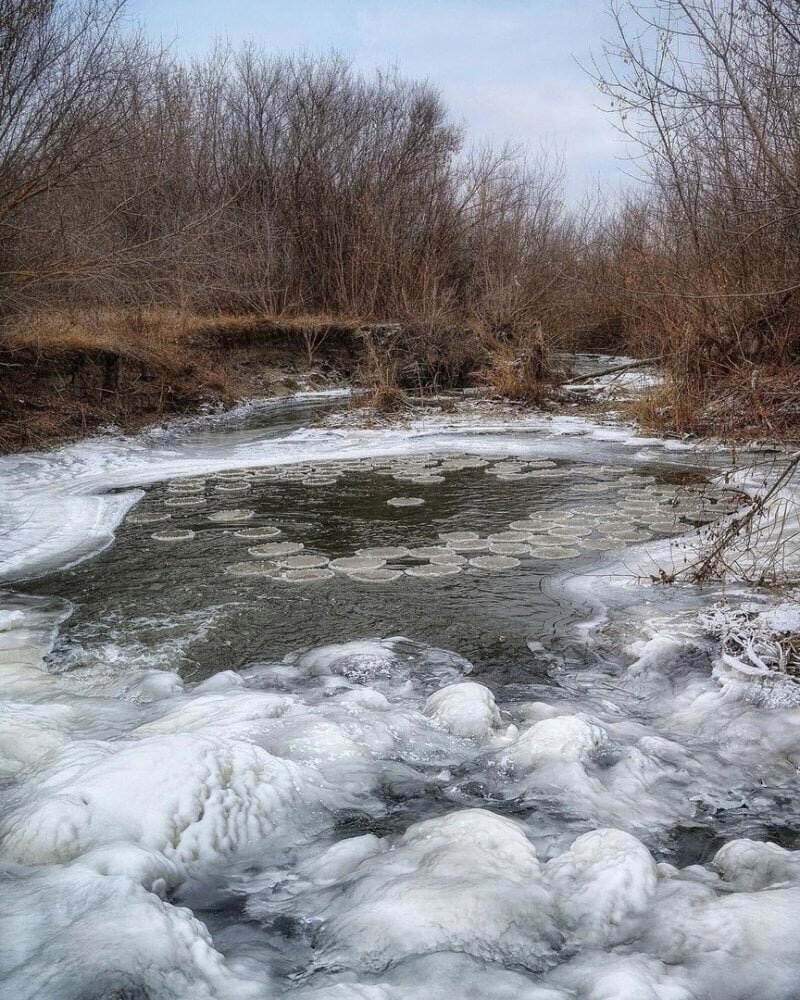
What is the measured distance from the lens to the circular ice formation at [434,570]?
5043mm

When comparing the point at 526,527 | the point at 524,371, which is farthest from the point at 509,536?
the point at 524,371

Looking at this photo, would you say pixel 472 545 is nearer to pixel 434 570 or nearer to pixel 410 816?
pixel 434 570

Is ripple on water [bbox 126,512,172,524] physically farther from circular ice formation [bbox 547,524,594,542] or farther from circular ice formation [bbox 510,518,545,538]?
circular ice formation [bbox 547,524,594,542]

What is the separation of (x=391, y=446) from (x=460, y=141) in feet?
44.2

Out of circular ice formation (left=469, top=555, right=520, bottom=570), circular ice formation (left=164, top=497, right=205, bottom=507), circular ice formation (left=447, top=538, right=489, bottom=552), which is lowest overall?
circular ice formation (left=469, top=555, right=520, bottom=570)

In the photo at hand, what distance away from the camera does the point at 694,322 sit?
901 cm

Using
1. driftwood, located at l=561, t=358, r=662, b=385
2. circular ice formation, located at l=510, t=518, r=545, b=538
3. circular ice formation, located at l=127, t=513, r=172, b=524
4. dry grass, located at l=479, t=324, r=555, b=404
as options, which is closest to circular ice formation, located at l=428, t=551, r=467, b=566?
circular ice formation, located at l=510, t=518, r=545, b=538

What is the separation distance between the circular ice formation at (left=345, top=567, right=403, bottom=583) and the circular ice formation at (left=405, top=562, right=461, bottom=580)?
0.27ft

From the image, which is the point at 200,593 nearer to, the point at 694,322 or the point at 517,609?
the point at 517,609

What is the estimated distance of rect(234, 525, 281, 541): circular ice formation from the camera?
19.7 feet

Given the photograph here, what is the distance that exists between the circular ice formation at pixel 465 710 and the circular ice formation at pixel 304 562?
79.4 inches

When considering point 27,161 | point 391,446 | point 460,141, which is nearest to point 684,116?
point 391,446

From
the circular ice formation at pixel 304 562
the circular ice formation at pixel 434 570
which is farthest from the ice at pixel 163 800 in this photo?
A: the circular ice formation at pixel 304 562

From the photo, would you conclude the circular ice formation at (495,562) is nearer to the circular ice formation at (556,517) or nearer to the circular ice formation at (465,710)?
the circular ice formation at (556,517)
